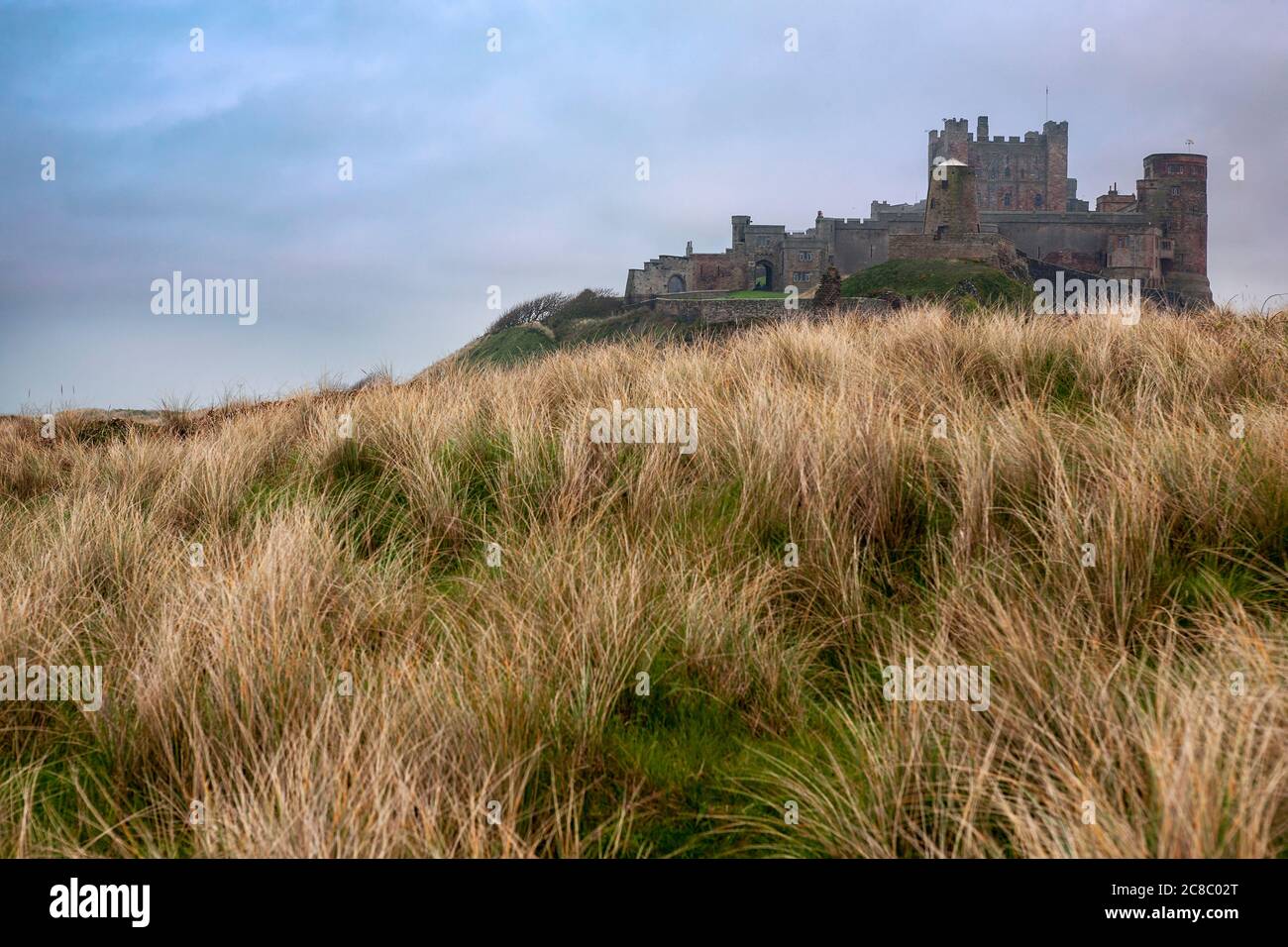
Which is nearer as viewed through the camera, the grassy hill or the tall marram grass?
the tall marram grass

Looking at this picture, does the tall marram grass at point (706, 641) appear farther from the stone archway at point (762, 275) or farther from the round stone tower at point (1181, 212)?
the round stone tower at point (1181, 212)

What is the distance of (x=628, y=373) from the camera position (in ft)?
24.3

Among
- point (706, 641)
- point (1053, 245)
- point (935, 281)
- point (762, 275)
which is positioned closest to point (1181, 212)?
point (1053, 245)

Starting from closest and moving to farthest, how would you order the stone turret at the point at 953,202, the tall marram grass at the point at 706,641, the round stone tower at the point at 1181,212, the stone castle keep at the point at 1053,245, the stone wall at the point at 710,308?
the tall marram grass at the point at 706,641 → the stone wall at the point at 710,308 → the stone turret at the point at 953,202 → the stone castle keep at the point at 1053,245 → the round stone tower at the point at 1181,212

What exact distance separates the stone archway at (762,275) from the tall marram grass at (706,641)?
51006 mm

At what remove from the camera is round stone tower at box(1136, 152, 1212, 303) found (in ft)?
186

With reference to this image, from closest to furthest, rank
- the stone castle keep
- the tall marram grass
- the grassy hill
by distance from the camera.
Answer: the tall marram grass < the grassy hill < the stone castle keep

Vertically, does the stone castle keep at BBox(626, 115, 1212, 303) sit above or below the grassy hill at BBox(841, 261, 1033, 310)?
above

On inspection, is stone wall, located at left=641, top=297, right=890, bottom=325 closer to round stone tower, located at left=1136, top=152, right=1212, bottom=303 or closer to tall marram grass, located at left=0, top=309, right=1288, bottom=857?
round stone tower, located at left=1136, top=152, right=1212, bottom=303

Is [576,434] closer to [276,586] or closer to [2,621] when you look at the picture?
[276,586]

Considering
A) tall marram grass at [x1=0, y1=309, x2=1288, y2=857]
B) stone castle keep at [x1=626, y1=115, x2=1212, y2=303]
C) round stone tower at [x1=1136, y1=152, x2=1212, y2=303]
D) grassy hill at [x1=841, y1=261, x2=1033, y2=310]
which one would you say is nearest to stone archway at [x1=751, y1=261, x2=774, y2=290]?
stone castle keep at [x1=626, y1=115, x2=1212, y2=303]

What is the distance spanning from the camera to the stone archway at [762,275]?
55125 mm

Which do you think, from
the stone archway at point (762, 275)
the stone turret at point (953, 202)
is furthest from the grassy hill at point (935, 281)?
the stone archway at point (762, 275)

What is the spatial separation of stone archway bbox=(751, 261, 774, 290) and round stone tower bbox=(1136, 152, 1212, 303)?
76.3 ft
